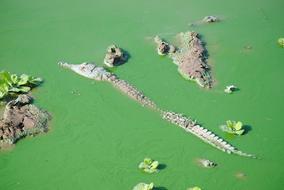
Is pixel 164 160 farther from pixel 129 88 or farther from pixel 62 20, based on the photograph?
pixel 62 20

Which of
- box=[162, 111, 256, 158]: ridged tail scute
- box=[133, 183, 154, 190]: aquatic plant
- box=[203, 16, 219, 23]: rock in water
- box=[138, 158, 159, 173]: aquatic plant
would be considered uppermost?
box=[203, 16, 219, 23]: rock in water

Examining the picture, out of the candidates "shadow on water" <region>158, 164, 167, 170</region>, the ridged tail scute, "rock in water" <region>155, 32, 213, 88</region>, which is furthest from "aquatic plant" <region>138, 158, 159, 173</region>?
"rock in water" <region>155, 32, 213, 88</region>

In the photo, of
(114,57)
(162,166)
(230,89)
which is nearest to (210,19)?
(230,89)

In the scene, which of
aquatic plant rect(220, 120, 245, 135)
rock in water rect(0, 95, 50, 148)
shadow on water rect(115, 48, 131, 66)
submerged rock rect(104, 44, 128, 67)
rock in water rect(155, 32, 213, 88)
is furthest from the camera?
shadow on water rect(115, 48, 131, 66)

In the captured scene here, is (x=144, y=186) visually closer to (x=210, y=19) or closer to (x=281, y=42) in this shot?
(x=281, y=42)

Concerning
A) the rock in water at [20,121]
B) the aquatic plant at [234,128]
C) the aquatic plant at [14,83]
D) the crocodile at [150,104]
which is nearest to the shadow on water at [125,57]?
the crocodile at [150,104]

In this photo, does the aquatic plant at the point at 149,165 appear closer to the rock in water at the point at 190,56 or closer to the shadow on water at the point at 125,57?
the rock in water at the point at 190,56

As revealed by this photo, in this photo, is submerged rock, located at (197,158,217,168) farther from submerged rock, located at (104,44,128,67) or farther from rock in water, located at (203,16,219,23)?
rock in water, located at (203,16,219,23)
